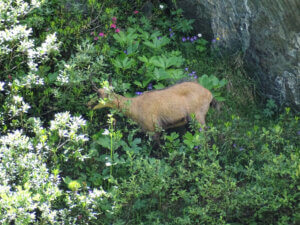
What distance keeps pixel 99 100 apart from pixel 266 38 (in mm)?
2254

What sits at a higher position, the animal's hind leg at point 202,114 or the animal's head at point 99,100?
the animal's head at point 99,100

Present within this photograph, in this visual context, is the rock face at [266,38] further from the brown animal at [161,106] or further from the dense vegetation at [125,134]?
the brown animal at [161,106]

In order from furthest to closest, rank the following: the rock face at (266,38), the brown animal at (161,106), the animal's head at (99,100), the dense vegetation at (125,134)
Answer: the rock face at (266,38) → the brown animal at (161,106) → the animal's head at (99,100) → the dense vegetation at (125,134)

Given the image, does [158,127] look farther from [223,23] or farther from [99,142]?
[223,23]

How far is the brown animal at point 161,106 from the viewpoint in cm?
540

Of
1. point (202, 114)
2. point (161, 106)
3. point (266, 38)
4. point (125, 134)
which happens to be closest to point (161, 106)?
point (161, 106)

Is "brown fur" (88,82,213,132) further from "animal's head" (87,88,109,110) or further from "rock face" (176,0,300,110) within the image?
"rock face" (176,0,300,110)

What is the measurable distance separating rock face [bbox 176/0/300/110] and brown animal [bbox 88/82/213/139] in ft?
3.96

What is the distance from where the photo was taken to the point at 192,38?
6980 mm

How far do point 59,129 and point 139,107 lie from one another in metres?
0.97

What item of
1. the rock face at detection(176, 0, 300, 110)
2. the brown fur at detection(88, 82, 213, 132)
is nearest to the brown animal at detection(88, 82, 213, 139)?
the brown fur at detection(88, 82, 213, 132)

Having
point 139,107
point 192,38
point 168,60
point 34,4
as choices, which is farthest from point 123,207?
point 192,38

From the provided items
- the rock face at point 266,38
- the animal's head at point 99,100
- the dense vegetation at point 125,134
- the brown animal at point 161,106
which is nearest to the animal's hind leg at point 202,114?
the brown animal at point 161,106

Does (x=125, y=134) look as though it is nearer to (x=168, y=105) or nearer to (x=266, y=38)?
(x=168, y=105)
